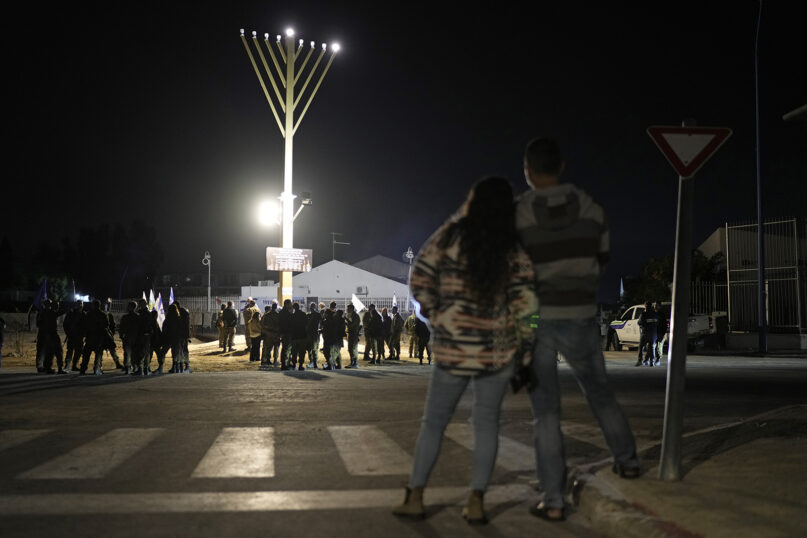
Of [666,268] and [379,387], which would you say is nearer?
[379,387]

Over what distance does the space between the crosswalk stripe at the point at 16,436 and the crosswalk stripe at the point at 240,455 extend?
5.82ft

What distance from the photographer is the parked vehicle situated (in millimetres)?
27312

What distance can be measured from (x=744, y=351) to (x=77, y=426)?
25953 mm

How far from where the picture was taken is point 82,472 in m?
5.65

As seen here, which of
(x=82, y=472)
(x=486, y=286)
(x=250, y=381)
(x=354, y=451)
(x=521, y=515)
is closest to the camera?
(x=486, y=286)

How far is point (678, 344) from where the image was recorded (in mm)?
4945

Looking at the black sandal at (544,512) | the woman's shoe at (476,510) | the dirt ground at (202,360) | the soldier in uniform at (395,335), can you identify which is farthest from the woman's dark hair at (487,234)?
the soldier in uniform at (395,335)

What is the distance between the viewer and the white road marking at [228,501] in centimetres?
458

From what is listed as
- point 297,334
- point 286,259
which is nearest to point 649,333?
point 297,334

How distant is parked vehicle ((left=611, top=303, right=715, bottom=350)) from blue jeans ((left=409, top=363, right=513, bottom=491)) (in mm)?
23359

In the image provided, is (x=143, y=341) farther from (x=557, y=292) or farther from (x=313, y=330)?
(x=557, y=292)

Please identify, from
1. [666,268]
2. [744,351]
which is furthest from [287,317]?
[666,268]

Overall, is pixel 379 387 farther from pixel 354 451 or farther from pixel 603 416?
pixel 603 416

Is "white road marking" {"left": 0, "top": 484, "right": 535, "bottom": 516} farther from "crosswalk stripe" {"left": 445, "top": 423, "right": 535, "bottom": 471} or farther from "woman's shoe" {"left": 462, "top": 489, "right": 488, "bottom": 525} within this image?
"crosswalk stripe" {"left": 445, "top": 423, "right": 535, "bottom": 471}
